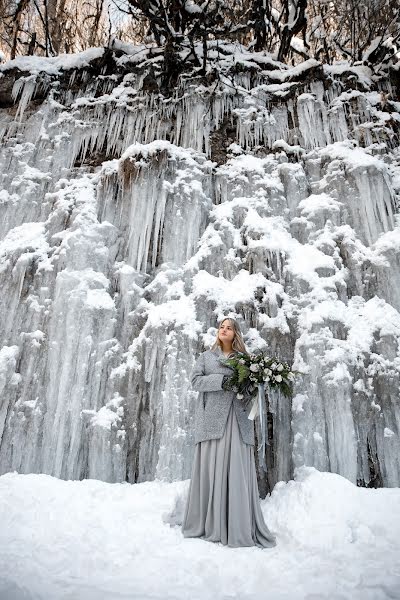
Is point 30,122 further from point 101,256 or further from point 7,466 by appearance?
point 7,466

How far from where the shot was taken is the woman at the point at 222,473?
2.58 m

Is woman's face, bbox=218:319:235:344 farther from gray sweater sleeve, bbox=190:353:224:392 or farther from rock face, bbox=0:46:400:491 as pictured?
rock face, bbox=0:46:400:491

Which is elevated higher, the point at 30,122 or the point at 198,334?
the point at 30,122

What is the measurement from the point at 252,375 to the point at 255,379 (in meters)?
0.04

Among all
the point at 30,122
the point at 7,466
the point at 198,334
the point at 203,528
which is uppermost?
the point at 30,122

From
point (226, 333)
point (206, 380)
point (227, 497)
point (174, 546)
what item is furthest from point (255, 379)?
point (174, 546)

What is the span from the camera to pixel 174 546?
→ 96.2 inches

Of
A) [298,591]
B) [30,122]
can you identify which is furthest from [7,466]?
[30,122]

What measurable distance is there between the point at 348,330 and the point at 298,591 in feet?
8.94

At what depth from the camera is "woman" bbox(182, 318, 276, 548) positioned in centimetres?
258

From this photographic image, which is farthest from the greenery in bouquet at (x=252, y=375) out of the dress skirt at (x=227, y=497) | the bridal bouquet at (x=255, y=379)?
the dress skirt at (x=227, y=497)

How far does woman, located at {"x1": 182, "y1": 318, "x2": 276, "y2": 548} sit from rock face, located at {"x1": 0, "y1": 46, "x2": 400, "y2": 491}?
960mm

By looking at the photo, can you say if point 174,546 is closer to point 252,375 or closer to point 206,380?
point 206,380

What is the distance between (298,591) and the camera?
6.15ft
